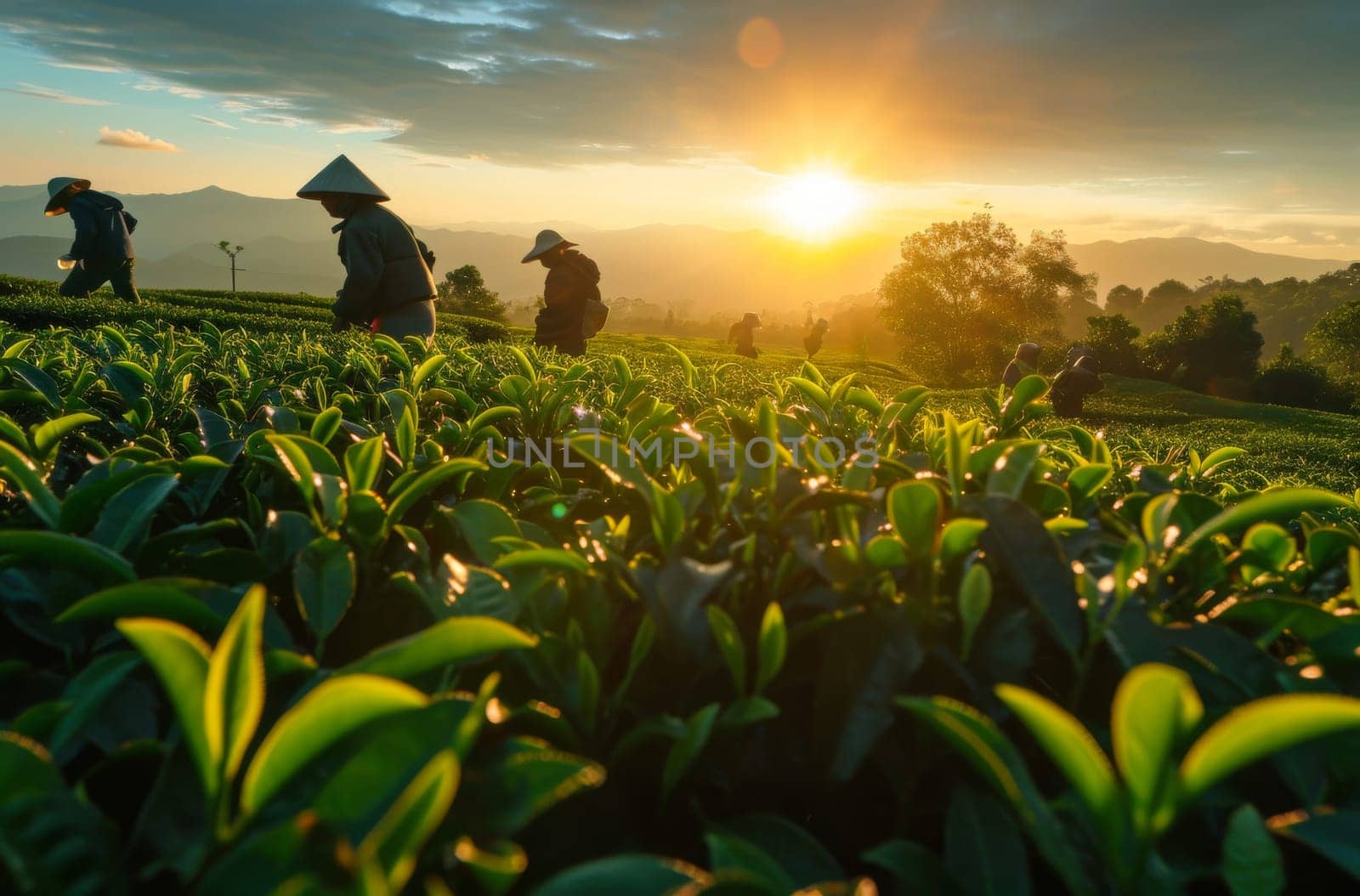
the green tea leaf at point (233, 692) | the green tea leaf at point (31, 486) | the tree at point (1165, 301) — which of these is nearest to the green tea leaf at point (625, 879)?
the green tea leaf at point (233, 692)

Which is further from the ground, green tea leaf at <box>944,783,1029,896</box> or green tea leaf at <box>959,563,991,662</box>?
green tea leaf at <box>959,563,991,662</box>

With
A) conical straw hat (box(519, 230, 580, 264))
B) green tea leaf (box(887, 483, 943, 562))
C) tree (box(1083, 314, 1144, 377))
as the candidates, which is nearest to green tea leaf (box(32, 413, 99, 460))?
green tea leaf (box(887, 483, 943, 562))

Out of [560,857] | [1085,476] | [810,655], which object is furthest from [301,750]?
[1085,476]

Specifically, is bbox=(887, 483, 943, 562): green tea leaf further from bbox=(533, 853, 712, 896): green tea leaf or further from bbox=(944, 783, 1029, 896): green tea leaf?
bbox=(533, 853, 712, 896): green tea leaf

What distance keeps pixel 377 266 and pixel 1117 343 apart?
165 feet

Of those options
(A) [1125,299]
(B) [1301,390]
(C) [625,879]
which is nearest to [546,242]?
(C) [625,879]

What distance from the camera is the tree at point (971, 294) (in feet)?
161

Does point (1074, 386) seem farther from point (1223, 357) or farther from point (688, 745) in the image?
point (1223, 357)

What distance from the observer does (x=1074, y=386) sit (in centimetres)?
1706

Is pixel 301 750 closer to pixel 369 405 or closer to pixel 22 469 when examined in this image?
pixel 22 469

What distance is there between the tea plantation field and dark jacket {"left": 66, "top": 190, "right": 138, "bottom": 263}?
58.5 ft

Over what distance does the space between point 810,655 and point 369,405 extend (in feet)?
6.79

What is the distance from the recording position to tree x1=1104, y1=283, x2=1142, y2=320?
476 feet

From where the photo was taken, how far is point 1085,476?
1.38 m
